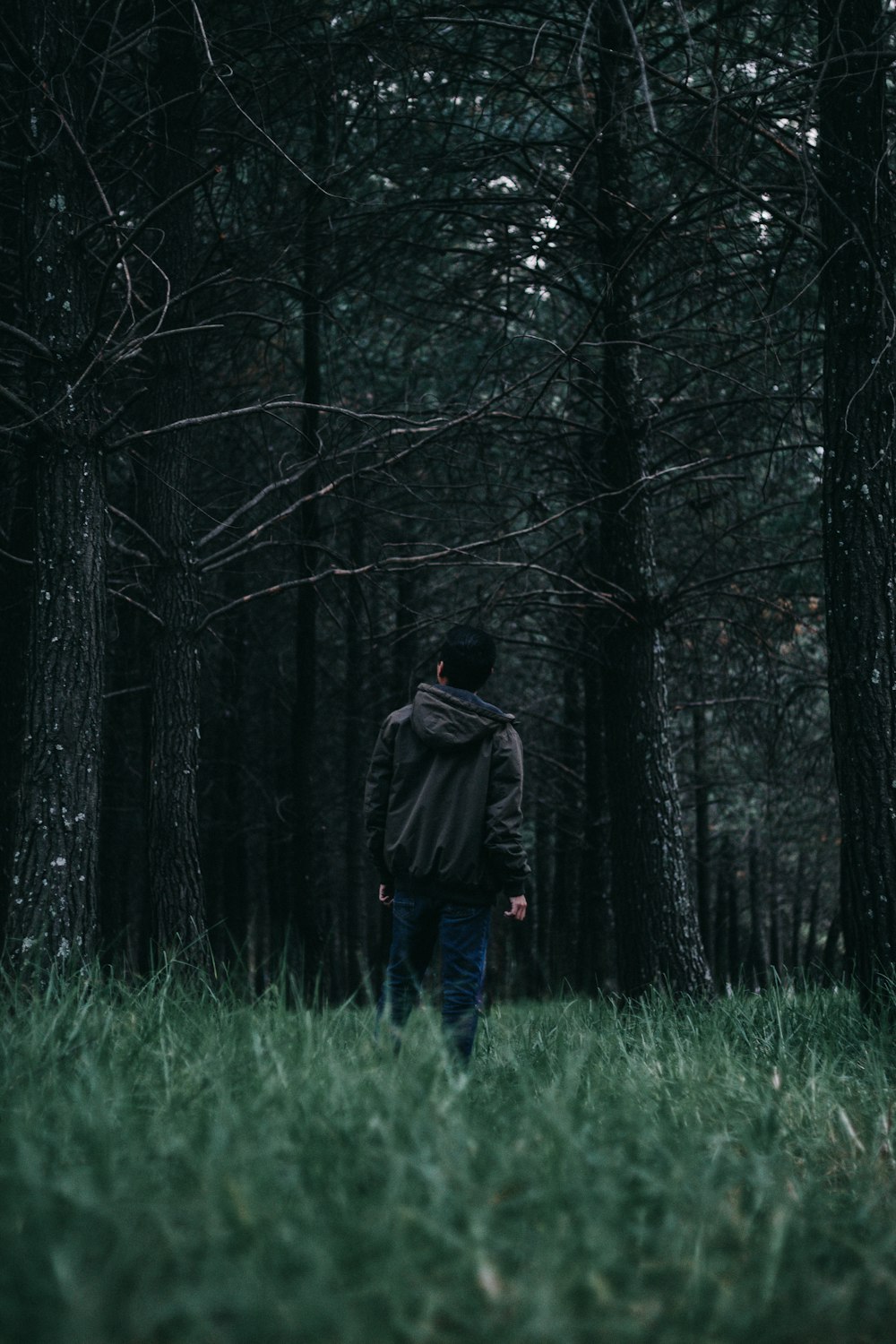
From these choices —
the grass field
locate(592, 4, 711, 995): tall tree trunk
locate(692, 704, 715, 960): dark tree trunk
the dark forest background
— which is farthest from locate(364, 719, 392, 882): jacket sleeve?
locate(692, 704, 715, 960): dark tree trunk

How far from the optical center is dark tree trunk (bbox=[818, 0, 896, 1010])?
17.5 ft

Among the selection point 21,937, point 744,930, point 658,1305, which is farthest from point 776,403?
point 744,930

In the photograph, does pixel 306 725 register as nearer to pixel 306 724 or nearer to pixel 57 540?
pixel 306 724

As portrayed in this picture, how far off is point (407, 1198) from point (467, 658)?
3034mm

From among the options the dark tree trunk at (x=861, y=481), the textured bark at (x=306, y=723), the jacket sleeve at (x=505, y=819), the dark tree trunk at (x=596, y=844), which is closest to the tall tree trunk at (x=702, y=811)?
the dark tree trunk at (x=596, y=844)

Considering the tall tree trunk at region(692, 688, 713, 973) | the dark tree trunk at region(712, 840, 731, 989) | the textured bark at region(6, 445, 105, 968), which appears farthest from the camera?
the dark tree trunk at region(712, 840, 731, 989)

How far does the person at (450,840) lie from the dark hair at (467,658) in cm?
17

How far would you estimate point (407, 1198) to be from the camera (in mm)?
2322

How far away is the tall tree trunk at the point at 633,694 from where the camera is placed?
25.3 feet

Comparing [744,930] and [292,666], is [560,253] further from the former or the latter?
[744,930]

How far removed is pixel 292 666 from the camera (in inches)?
655

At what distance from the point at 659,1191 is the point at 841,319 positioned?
15.0 ft

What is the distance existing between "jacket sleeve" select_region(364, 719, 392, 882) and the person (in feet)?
0.04

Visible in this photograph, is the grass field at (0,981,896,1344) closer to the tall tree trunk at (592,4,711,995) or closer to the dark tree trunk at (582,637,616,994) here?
the tall tree trunk at (592,4,711,995)
